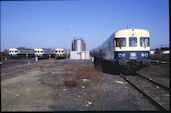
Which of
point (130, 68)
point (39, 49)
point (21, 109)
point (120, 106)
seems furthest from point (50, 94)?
point (39, 49)

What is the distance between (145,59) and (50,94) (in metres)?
7.69

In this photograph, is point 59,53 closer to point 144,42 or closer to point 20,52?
point 20,52

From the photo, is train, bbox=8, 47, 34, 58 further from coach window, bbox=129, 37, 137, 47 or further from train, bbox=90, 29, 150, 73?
coach window, bbox=129, 37, 137, 47

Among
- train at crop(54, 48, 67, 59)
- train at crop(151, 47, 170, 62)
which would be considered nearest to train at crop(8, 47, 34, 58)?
train at crop(54, 48, 67, 59)

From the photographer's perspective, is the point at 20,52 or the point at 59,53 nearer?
the point at 20,52

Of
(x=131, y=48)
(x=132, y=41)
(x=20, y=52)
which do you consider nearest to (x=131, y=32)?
(x=132, y=41)

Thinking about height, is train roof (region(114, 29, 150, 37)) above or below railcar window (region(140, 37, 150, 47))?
above

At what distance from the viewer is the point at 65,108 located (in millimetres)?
5230

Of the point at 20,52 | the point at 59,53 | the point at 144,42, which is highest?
the point at 20,52

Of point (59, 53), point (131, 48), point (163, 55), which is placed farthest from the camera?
point (59, 53)

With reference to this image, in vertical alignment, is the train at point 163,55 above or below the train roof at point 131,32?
below

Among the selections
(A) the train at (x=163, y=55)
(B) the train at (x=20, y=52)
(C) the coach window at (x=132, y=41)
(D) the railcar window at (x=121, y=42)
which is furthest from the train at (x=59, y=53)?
(C) the coach window at (x=132, y=41)

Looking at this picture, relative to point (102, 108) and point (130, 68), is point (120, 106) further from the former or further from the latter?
point (130, 68)

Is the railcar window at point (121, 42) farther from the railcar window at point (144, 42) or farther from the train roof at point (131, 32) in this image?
the railcar window at point (144, 42)
